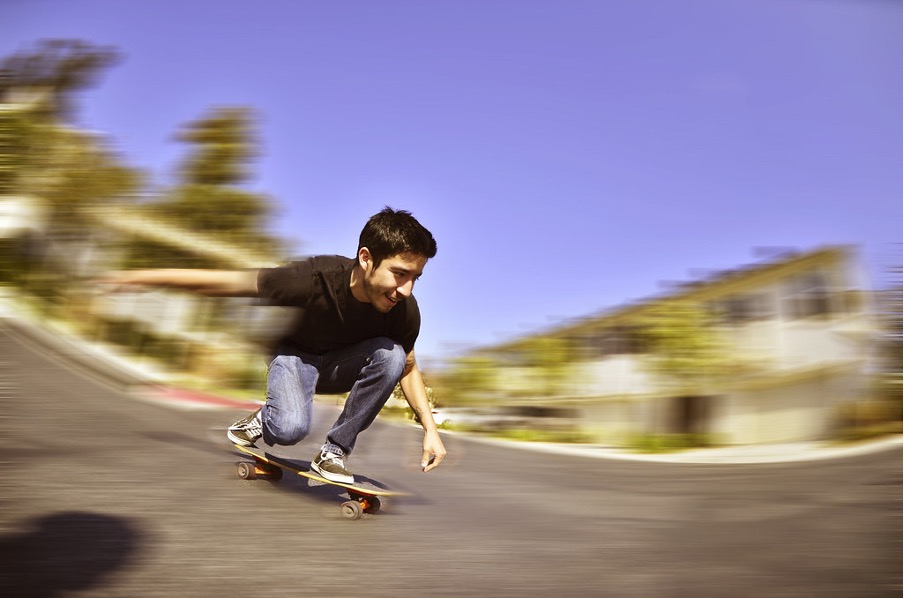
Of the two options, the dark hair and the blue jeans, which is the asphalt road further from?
the dark hair

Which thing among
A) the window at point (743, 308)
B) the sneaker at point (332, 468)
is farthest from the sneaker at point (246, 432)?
the window at point (743, 308)

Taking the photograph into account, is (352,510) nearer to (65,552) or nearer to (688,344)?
(65,552)

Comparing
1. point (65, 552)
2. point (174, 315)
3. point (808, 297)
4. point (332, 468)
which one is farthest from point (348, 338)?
point (808, 297)

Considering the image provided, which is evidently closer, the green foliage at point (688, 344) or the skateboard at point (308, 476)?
the skateboard at point (308, 476)

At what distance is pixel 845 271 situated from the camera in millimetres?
6492

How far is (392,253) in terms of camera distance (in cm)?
267

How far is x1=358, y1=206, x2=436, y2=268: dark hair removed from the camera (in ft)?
8.74

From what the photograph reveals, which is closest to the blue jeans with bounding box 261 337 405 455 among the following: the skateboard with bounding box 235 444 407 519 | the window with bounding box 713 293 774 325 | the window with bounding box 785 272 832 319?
the skateboard with bounding box 235 444 407 519

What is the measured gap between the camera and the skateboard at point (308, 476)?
111 inches

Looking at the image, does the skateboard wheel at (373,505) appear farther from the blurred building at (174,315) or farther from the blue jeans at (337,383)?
the blurred building at (174,315)

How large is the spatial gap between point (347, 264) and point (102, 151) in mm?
4343

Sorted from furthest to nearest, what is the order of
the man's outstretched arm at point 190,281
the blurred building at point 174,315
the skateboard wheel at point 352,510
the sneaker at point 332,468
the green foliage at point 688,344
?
the blurred building at point 174,315, the green foliage at point 688,344, the sneaker at point 332,468, the skateboard wheel at point 352,510, the man's outstretched arm at point 190,281

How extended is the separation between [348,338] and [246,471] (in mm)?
799

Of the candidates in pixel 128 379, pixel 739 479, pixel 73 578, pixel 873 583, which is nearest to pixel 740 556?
pixel 873 583
